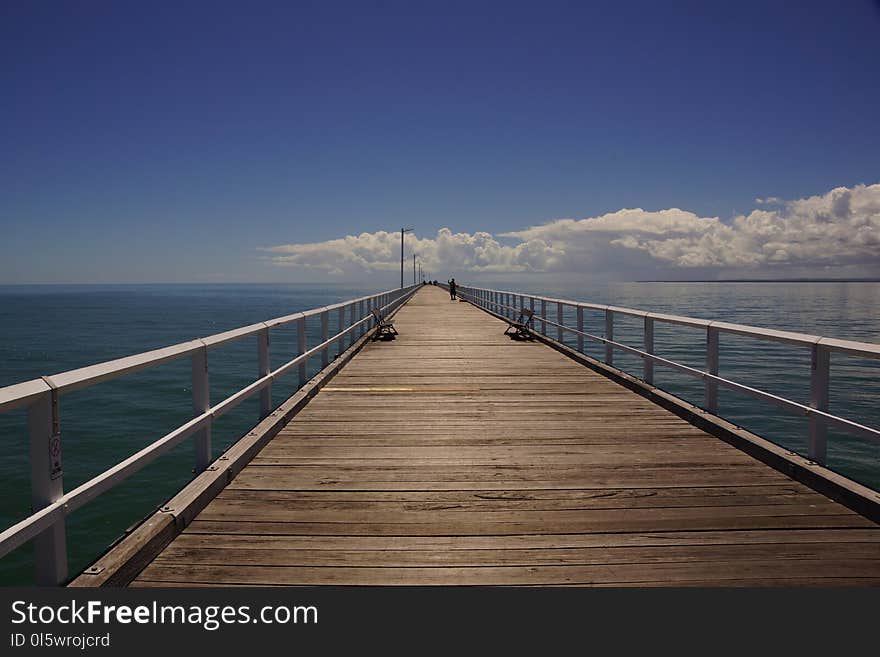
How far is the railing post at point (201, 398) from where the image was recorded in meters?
4.72

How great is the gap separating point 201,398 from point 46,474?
5.97ft

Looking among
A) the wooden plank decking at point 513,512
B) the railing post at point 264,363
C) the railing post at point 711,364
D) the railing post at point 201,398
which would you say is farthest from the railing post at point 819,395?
the railing post at point 264,363

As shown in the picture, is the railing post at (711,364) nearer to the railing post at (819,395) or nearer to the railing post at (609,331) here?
the railing post at (819,395)

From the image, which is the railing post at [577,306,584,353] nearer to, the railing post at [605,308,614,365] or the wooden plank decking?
the railing post at [605,308,614,365]

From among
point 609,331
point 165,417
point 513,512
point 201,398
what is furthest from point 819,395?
point 165,417

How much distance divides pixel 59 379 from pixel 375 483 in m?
2.72

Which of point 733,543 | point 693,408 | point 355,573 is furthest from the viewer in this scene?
point 693,408

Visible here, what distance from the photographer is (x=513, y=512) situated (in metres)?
4.53

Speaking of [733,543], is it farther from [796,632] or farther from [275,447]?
[275,447]

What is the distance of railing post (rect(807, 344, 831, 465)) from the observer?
190 inches

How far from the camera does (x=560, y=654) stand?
282cm

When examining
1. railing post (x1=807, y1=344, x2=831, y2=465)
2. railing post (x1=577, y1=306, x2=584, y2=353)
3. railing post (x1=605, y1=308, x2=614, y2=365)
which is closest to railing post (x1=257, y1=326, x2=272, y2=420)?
railing post (x1=807, y1=344, x2=831, y2=465)

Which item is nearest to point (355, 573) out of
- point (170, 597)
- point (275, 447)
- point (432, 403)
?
point (170, 597)

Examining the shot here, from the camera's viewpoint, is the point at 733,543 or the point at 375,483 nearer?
the point at 733,543
